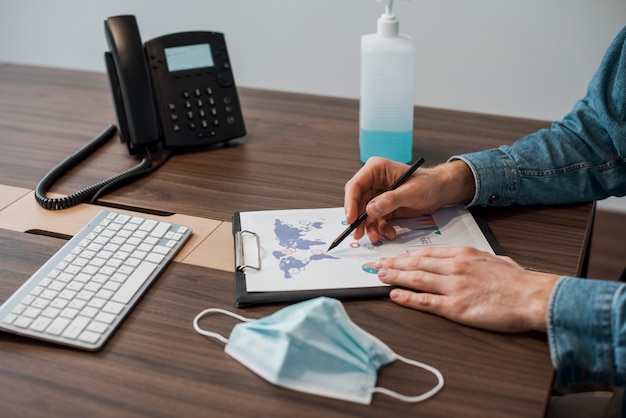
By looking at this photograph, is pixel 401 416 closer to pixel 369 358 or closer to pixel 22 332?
pixel 369 358

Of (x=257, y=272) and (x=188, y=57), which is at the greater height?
(x=188, y=57)

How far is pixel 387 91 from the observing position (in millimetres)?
1247

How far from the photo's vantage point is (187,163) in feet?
4.32

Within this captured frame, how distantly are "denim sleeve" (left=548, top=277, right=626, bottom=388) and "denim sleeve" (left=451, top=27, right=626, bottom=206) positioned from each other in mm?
337

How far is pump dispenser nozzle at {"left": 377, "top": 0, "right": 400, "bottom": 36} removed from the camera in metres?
1.20

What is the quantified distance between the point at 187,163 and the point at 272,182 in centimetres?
19

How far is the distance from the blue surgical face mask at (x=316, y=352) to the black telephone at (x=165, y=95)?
543 mm

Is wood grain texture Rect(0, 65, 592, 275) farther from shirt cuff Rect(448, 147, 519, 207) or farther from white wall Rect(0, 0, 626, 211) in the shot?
white wall Rect(0, 0, 626, 211)

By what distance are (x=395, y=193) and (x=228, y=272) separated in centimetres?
28

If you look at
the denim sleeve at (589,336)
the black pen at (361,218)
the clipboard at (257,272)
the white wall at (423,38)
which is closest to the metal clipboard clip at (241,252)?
the clipboard at (257,272)

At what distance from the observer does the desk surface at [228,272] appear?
0.75m

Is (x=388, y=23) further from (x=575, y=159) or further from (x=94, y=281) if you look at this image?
(x=94, y=281)

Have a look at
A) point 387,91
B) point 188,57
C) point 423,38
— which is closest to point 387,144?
point 387,91

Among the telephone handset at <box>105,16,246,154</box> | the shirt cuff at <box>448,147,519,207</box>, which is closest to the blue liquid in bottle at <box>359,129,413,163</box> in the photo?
the shirt cuff at <box>448,147,519,207</box>
